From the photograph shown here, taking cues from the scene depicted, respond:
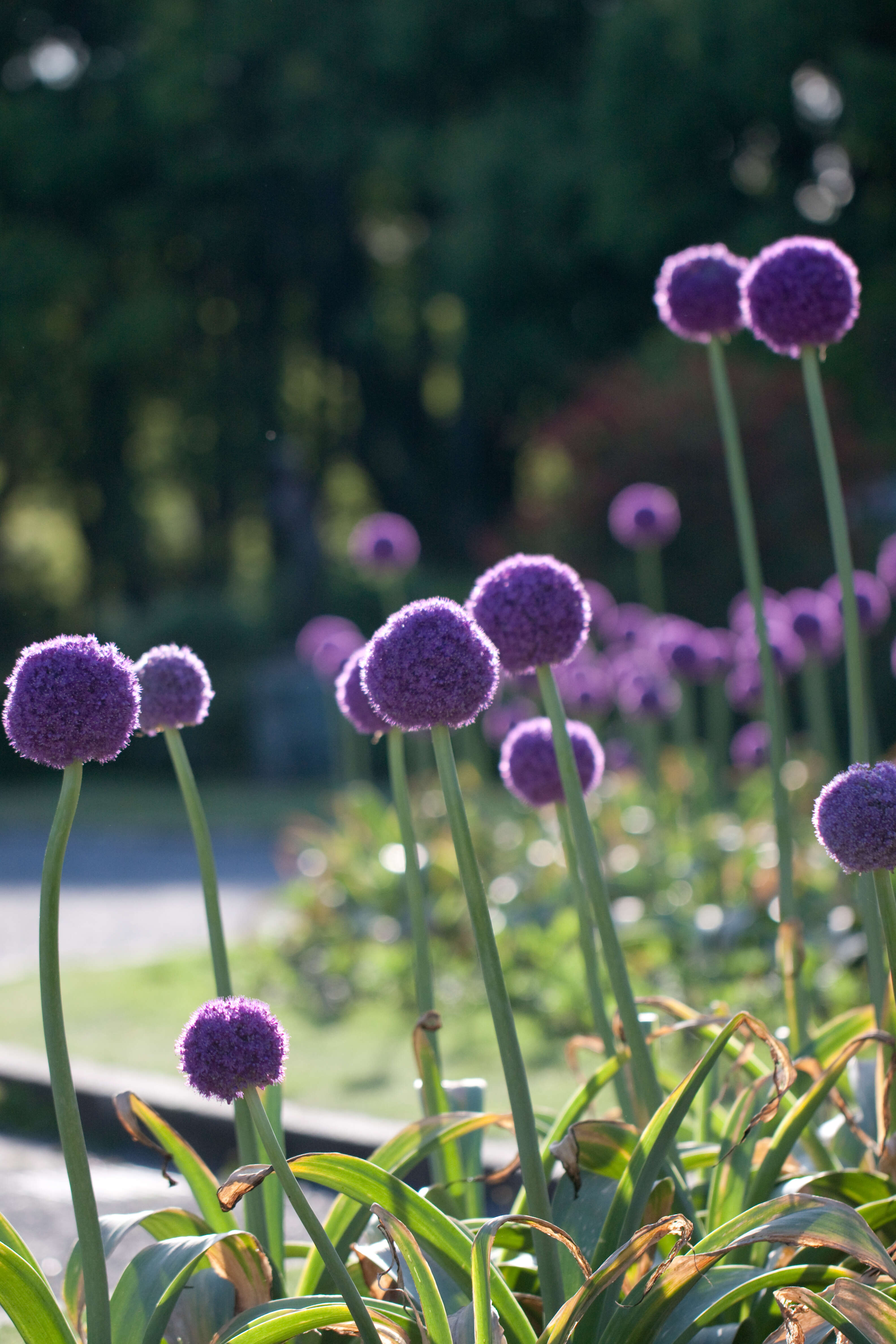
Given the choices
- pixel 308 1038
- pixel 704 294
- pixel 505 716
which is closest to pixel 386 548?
pixel 505 716

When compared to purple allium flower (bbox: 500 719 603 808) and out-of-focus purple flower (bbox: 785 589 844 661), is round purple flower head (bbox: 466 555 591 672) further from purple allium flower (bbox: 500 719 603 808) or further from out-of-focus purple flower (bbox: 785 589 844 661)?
out-of-focus purple flower (bbox: 785 589 844 661)

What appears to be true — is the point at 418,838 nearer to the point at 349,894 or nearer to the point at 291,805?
the point at 349,894

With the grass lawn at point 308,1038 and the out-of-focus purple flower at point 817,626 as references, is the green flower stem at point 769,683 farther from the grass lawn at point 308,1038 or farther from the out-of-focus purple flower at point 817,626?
the out-of-focus purple flower at point 817,626

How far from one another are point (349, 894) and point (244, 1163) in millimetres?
4768

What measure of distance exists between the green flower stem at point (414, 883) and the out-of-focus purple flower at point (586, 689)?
12.9 ft

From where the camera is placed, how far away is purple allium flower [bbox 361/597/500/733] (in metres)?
1.67

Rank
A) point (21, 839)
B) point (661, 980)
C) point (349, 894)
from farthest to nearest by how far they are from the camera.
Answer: point (21, 839) < point (349, 894) < point (661, 980)

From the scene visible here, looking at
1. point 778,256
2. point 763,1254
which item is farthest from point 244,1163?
point 778,256

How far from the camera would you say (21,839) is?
13039 millimetres

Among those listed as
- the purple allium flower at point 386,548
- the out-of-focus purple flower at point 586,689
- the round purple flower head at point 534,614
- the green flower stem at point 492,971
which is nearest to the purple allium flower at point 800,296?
the round purple flower head at point 534,614

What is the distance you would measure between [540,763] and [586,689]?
4043 millimetres

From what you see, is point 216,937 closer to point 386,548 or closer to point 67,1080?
point 67,1080

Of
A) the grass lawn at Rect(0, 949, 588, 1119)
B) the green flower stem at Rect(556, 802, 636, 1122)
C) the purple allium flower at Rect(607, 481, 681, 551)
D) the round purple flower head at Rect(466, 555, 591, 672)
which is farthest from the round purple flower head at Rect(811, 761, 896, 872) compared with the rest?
the purple allium flower at Rect(607, 481, 681, 551)

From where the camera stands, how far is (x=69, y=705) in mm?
1661
